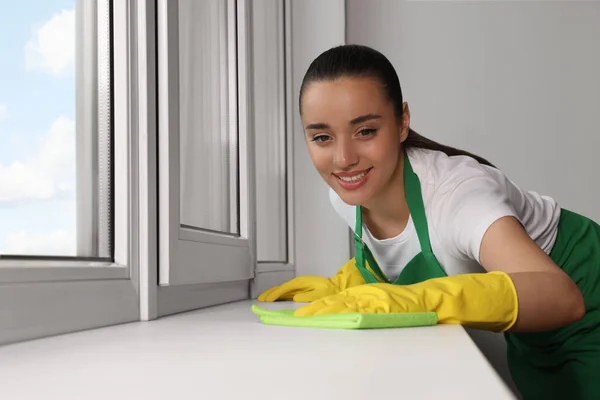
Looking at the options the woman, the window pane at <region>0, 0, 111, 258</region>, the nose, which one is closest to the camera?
the window pane at <region>0, 0, 111, 258</region>

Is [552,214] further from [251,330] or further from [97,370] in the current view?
[97,370]

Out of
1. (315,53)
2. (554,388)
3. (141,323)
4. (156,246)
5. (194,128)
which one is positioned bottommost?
(554,388)

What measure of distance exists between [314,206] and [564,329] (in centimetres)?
106

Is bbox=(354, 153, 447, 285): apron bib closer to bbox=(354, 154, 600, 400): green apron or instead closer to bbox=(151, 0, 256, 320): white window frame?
bbox=(354, 154, 600, 400): green apron

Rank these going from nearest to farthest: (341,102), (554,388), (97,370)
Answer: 1. (97,370)
2. (341,102)
3. (554,388)

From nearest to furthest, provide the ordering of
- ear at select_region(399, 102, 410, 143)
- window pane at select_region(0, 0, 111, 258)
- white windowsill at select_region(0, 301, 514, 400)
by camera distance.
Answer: white windowsill at select_region(0, 301, 514, 400) → window pane at select_region(0, 0, 111, 258) → ear at select_region(399, 102, 410, 143)

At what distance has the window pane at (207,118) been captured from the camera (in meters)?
1.29

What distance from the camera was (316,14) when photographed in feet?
7.18

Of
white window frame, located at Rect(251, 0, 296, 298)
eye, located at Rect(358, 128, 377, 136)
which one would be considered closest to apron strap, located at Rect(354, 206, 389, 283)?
eye, located at Rect(358, 128, 377, 136)

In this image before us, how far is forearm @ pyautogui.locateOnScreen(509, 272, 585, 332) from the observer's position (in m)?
0.85

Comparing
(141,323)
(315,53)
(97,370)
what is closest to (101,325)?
(141,323)

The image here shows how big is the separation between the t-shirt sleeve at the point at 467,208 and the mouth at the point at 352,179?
5.5 inches

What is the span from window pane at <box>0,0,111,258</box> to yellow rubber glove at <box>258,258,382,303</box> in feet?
1.87

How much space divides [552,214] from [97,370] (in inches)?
38.8
